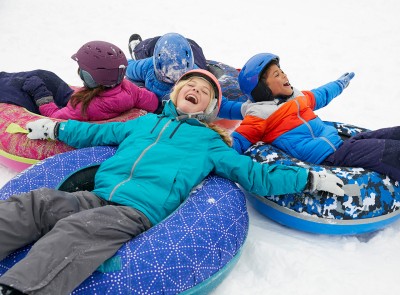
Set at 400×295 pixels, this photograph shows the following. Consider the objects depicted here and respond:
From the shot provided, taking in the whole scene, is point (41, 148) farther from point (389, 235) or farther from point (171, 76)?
point (389, 235)

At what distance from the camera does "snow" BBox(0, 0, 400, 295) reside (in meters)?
2.94

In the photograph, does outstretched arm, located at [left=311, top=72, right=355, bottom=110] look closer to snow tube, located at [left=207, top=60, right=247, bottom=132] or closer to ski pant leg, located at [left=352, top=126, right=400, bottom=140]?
ski pant leg, located at [left=352, top=126, right=400, bottom=140]

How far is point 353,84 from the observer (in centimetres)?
646

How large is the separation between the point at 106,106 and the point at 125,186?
1290mm

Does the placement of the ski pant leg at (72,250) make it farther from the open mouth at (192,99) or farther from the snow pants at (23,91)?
the snow pants at (23,91)

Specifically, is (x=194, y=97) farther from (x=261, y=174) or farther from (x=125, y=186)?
(x=125, y=186)

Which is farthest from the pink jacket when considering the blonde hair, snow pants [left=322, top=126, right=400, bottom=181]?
snow pants [left=322, top=126, right=400, bottom=181]

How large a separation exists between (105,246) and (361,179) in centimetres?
192

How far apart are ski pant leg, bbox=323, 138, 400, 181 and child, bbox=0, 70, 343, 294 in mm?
401

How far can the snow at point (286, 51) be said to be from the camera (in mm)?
2936

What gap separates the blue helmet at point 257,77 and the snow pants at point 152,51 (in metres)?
1.41

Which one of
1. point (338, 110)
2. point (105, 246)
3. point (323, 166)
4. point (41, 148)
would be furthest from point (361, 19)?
point (105, 246)

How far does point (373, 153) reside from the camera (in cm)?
322

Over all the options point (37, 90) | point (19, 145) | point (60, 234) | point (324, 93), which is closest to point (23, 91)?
point (37, 90)
